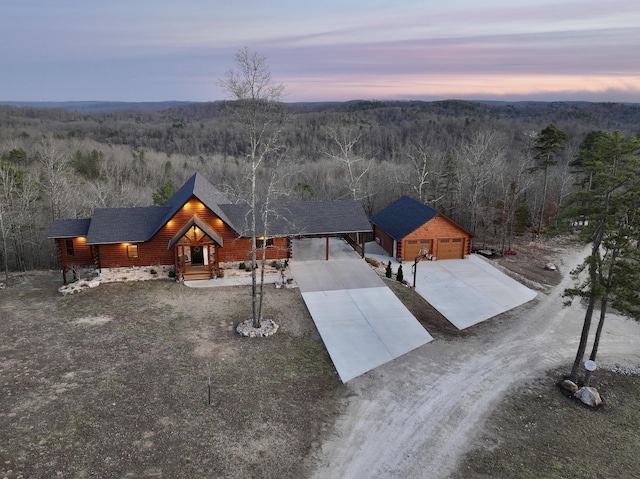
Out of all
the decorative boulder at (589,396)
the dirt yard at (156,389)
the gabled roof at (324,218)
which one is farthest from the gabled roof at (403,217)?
the decorative boulder at (589,396)

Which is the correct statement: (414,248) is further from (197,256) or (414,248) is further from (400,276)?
(197,256)

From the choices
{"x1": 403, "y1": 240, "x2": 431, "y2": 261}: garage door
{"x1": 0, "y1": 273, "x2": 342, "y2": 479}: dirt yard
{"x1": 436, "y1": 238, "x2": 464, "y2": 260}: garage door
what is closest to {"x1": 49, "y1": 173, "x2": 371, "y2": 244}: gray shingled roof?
{"x1": 403, "y1": 240, "x2": 431, "y2": 261}: garage door

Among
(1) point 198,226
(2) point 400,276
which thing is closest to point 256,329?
(1) point 198,226

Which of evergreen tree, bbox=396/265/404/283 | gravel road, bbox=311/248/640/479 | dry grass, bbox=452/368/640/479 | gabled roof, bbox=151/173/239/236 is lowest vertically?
dry grass, bbox=452/368/640/479

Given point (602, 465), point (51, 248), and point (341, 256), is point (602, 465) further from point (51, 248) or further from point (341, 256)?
point (51, 248)

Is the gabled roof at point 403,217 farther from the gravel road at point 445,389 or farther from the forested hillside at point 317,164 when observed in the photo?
the gravel road at point 445,389

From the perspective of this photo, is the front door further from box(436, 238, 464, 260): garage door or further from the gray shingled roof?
box(436, 238, 464, 260): garage door

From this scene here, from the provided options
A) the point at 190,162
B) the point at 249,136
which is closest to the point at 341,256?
the point at 249,136
